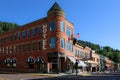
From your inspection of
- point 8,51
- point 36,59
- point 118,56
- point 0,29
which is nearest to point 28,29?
point 36,59

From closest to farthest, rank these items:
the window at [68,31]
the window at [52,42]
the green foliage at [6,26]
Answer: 1. the window at [52,42]
2. the window at [68,31]
3. the green foliage at [6,26]

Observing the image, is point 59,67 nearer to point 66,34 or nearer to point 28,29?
point 66,34

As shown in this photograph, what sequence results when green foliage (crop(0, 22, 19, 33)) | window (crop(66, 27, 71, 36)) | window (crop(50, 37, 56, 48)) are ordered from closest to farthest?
window (crop(50, 37, 56, 48)) < window (crop(66, 27, 71, 36)) < green foliage (crop(0, 22, 19, 33))

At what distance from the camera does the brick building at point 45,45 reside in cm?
5747

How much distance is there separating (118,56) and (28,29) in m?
126

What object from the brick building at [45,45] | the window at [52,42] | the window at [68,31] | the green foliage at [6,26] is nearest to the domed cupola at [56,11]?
the brick building at [45,45]

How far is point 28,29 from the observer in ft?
216

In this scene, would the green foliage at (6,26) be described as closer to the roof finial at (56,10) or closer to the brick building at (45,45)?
the brick building at (45,45)

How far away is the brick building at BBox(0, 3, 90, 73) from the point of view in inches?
2263

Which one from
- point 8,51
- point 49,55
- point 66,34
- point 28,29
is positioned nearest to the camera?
point 49,55

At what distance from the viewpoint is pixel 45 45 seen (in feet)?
195

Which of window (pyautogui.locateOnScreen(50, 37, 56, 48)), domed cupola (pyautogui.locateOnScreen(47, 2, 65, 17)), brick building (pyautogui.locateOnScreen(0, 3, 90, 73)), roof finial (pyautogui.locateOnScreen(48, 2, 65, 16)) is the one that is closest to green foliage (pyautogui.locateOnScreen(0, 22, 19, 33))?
brick building (pyautogui.locateOnScreen(0, 3, 90, 73))

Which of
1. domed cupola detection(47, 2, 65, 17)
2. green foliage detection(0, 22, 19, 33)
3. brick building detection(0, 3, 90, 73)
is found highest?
green foliage detection(0, 22, 19, 33)

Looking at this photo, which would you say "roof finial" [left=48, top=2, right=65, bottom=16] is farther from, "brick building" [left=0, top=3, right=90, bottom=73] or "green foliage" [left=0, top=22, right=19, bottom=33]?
"green foliage" [left=0, top=22, right=19, bottom=33]
